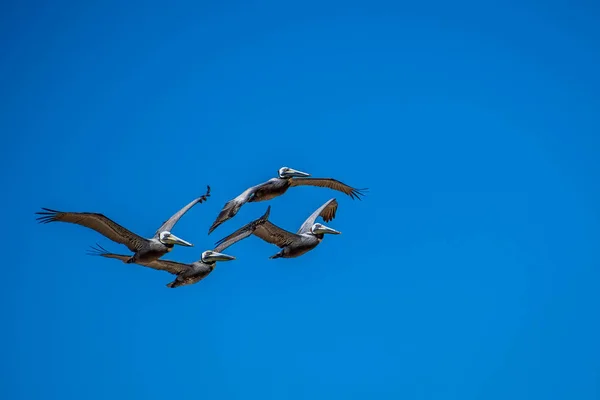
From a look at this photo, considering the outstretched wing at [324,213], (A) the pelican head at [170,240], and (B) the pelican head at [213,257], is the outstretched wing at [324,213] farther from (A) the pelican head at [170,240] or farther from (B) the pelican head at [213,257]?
(A) the pelican head at [170,240]

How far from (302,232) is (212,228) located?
5430mm

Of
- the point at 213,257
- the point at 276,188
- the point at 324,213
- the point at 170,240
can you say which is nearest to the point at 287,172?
the point at 276,188

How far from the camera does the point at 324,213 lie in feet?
125

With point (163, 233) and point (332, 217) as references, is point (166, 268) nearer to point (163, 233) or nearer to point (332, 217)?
point (163, 233)

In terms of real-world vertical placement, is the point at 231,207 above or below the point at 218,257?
below

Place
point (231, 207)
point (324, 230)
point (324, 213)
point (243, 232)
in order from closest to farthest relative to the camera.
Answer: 1. point (231, 207)
2. point (243, 232)
3. point (324, 230)
4. point (324, 213)

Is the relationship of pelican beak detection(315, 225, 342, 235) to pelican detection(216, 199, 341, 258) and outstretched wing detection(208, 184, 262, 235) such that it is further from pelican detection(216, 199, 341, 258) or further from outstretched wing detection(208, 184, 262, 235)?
outstretched wing detection(208, 184, 262, 235)

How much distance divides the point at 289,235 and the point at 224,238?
229 cm

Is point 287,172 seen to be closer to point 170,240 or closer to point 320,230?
point 320,230

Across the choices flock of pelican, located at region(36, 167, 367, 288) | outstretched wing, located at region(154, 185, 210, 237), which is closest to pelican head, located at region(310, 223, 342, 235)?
flock of pelican, located at region(36, 167, 367, 288)

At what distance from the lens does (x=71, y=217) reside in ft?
108

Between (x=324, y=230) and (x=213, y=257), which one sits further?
(x=324, y=230)

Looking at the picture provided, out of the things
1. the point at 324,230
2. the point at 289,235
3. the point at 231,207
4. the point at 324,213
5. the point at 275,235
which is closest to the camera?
the point at 231,207

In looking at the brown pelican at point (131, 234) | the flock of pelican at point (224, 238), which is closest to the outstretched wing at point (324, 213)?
the flock of pelican at point (224, 238)
